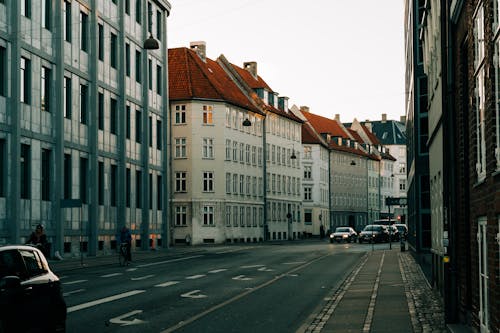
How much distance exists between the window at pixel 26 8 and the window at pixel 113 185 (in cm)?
1338

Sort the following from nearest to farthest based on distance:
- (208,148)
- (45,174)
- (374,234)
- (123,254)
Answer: (123,254) < (45,174) < (374,234) < (208,148)

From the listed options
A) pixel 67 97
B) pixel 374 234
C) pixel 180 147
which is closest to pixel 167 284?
pixel 67 97

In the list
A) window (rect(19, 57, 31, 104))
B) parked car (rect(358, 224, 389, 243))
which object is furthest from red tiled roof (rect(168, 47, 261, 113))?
window (rect(19, 57, 31, 104))

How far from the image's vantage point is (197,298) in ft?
65.3

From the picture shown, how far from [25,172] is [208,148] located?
43913 mm

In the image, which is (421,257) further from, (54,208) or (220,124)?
(220,124)

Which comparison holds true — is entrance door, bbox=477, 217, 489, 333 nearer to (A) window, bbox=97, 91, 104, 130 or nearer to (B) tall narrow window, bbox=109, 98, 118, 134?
(A) window, bbox=97, 91, 104, 130

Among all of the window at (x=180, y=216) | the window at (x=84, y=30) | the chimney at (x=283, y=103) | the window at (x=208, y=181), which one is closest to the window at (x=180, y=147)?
the window at (x=208, y=181)

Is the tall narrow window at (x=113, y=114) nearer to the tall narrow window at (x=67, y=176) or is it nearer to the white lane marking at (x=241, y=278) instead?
the tall narrow window at (x=67, y=176)

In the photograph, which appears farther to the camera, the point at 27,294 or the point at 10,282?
the point at 27,294

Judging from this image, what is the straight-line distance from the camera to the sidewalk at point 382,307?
48.0 feet

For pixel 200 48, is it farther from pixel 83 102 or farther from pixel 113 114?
pixel 83 102

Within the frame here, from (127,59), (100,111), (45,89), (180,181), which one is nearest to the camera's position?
(45,89)

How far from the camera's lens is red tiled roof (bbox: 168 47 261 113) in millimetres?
81438
